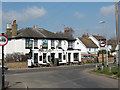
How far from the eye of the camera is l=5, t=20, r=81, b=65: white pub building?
126ft

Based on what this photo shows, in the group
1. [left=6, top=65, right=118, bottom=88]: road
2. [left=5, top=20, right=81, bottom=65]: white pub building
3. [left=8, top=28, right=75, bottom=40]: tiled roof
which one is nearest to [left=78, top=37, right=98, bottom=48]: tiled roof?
[left=5, top=20, right=81, bottom=65]: white pub building

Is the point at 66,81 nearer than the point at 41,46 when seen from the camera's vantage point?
Yes

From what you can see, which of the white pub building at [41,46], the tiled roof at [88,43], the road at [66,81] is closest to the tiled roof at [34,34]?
the white pub building at [41,46]

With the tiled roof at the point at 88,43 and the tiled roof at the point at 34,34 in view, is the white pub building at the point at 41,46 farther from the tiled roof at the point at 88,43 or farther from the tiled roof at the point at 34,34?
the tiled roof at the point at 88,43

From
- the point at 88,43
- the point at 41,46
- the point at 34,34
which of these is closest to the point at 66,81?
the point at 41,46

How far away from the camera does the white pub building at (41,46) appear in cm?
3841

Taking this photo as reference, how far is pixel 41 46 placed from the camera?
39500mm

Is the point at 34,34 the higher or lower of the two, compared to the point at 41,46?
higher

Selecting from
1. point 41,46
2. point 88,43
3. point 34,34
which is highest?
point 34,34

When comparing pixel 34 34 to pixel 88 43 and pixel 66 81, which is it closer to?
pixel 66 81

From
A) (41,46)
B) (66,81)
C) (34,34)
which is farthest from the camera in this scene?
(34,34)

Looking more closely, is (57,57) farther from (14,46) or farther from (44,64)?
(14,46)

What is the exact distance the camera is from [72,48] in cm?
4538

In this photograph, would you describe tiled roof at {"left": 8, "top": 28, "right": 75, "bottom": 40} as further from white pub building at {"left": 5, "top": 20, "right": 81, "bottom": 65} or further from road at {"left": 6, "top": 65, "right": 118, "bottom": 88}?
road at {"left": 6, "top": 65, "right": 118, "bottom": 88}
